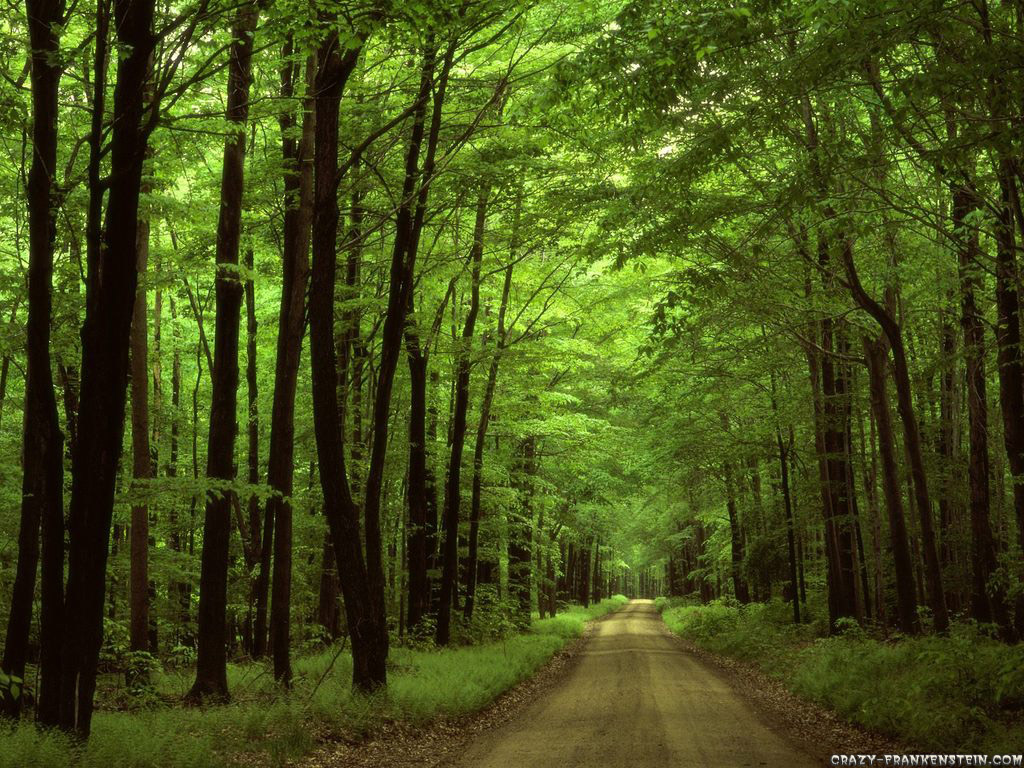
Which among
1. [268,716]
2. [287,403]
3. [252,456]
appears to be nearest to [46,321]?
[287,403]

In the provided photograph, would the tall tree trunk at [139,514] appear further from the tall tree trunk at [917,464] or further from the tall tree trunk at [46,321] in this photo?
the tall tree trunk at [917,464]

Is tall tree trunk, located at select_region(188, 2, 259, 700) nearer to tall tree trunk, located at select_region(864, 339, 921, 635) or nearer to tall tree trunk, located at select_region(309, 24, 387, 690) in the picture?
tall tree trunk, located at select_region(309, 24, 387, 690)

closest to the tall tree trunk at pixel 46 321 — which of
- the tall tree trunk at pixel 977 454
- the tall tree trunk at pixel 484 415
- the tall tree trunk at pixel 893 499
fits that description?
the tall tree trunk at pixel 484 415

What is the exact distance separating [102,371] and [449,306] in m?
15.5

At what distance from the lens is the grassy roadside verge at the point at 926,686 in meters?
8.21

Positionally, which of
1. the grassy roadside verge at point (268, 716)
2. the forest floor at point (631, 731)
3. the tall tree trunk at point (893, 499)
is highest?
the tall tree trunk at point (893, 499)

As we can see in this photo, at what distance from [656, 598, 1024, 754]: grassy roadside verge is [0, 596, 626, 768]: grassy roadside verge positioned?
214 inches

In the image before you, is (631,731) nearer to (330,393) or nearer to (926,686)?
(926,686)

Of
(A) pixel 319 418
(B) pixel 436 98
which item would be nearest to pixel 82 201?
(A) pixel 319 418

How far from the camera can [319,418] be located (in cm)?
1069

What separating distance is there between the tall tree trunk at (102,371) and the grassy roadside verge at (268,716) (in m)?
0.56

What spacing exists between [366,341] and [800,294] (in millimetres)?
9140

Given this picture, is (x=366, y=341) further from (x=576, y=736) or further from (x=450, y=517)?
(x=576, y=736)

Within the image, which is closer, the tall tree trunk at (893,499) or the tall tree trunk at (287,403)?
the tall tree trunk at (287,403)
